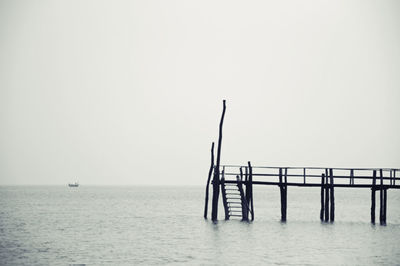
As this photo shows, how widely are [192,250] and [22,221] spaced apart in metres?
24.1

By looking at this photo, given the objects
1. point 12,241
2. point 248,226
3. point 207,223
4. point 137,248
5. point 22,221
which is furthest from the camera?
point 22,221

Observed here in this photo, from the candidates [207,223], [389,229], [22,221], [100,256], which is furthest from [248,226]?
[22,221]

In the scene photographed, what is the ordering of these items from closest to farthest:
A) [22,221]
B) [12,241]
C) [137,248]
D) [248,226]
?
[137,248], [12,241], [248,226], [22,221]

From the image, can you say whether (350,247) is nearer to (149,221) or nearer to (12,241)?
(12,241)

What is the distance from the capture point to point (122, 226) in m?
50.4

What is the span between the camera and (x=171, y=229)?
47531 mm

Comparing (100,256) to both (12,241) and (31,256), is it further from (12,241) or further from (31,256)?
(12,241)

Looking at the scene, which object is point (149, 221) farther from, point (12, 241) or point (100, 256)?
point (100, 256)

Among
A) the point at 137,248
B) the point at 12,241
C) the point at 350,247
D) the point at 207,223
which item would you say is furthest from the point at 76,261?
the point at 207,223

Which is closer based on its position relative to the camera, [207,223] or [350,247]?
[350,247]

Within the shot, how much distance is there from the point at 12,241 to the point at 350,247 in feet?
59.2

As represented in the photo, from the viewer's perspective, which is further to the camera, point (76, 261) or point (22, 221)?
point (22, 221)

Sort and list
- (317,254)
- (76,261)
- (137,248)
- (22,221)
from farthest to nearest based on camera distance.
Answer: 1. (22,221)
2. (137,248)
3. (317,254)
4. (76,261)

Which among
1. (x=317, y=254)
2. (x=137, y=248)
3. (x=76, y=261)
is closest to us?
(x=76, y=261)
